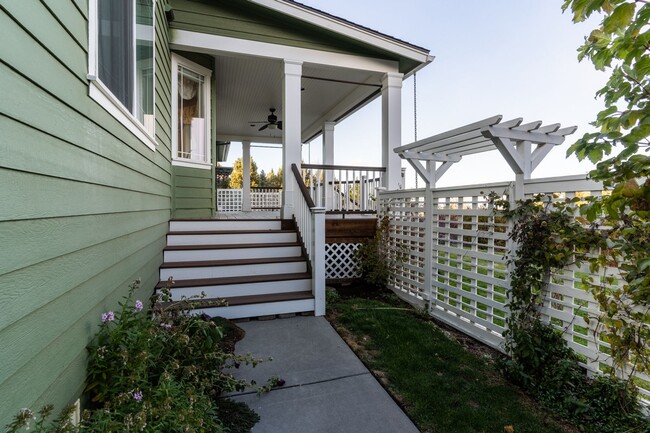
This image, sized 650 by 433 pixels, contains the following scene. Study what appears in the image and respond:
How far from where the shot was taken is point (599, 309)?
210 centimetres

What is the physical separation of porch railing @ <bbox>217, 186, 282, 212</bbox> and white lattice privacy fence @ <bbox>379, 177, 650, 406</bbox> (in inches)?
274

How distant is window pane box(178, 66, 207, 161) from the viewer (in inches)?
200

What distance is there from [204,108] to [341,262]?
3.41 m

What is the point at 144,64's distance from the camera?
2.97 m

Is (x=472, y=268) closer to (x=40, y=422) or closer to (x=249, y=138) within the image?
(x=40, y=422)

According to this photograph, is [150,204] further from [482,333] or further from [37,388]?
[482,333]

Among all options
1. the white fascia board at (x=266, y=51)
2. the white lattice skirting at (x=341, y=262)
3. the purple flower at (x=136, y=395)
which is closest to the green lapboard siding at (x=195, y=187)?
the white fascia board at (x=266, y=51)

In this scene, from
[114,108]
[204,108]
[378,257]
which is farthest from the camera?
[204,108]

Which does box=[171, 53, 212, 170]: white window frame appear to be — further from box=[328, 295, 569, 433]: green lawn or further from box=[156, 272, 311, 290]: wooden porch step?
box=[328, 295, 569, 433]: green lawn

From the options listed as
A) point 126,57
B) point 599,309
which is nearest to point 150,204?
point 126,57

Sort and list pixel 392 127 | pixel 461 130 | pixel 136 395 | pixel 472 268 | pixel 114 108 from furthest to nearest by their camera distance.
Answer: pixel 392 127
pixel 472 268
pixel 461 130
pixel 114 108
pixel 136 395

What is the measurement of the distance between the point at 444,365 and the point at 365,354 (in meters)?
0.64

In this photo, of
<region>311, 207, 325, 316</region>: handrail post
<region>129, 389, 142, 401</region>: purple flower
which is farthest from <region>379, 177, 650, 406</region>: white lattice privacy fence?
<region>129, 389, 142, 401</region>: purple flower

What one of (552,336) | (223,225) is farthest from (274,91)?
(552,336)
